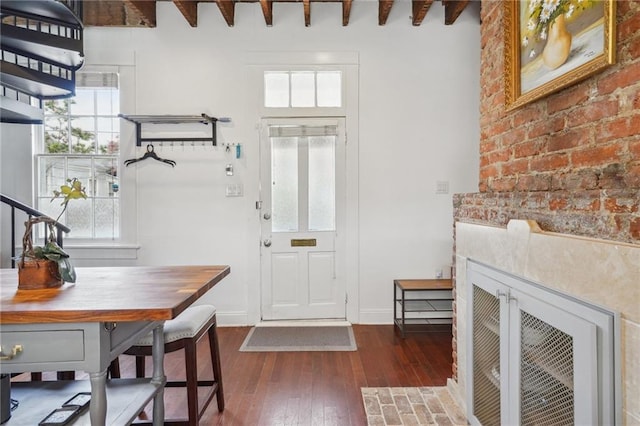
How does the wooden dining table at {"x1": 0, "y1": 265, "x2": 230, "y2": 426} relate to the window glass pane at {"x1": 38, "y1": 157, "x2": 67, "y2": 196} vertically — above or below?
below

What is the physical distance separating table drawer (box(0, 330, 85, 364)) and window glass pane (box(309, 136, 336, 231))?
2.52m

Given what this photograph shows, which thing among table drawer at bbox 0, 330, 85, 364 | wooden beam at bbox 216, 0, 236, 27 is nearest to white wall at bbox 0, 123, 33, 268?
wooden beam at bbox 216, 0, 236, 27

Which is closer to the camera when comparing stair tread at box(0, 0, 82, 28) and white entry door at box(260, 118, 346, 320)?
stair tread at box(0, 0, 82, 28)

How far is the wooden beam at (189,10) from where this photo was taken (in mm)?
3109

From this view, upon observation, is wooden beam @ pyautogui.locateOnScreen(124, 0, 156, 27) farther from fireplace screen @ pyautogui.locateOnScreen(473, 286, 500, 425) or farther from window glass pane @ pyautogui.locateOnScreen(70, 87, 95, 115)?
fireplace screen @ pyautogui.locateOnScreen(473, 286, 500, 425)

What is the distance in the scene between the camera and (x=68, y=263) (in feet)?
4.59

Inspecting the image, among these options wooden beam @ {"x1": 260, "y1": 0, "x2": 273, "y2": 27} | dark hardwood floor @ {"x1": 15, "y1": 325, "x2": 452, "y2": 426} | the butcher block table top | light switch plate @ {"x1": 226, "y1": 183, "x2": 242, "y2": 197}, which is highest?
wooden beam @ {"x1": 260, "y1": 0, "x2": 273, "y2": 27}

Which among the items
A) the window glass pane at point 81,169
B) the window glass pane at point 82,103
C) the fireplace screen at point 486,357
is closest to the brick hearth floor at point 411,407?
the fireplace screen at point 486,357

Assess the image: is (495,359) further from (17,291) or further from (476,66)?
(476,66)

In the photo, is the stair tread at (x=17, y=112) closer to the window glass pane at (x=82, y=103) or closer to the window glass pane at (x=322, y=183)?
the window glass pane at (x=82, y=103)

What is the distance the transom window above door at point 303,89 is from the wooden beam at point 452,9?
122cm

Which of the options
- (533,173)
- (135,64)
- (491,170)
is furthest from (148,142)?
(533,173)

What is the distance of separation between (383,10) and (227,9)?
1.50 m

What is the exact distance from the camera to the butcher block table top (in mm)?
1052
